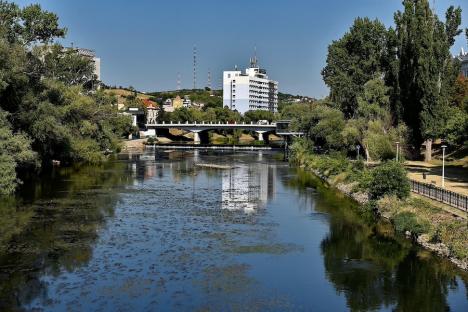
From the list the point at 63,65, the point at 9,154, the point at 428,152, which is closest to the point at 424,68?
the point at 428,152

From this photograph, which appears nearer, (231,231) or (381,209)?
(231,231)

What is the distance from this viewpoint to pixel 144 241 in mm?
26688

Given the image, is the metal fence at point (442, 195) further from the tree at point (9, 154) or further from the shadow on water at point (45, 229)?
the tree at point (9, 154)

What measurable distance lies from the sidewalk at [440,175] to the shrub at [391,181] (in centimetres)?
343

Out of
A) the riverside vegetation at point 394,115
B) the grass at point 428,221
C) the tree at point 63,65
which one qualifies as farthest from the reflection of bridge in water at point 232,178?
the tree at point 63,65

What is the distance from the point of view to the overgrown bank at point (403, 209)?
23.9 metres

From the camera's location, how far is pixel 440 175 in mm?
43750

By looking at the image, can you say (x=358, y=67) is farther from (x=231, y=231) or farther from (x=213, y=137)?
(x=213, y=137)

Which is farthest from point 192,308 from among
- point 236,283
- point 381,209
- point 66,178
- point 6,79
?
point 66,178

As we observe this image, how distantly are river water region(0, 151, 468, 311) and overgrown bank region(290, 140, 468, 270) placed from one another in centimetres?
70

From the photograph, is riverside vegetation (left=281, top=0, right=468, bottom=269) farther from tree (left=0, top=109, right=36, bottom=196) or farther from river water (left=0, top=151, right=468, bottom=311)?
tree (left=0, top=109, right=36, bottom=196)

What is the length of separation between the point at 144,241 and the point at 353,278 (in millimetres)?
9596

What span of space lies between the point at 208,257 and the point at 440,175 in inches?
1000

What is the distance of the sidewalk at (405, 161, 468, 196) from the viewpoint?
36.3 meters
